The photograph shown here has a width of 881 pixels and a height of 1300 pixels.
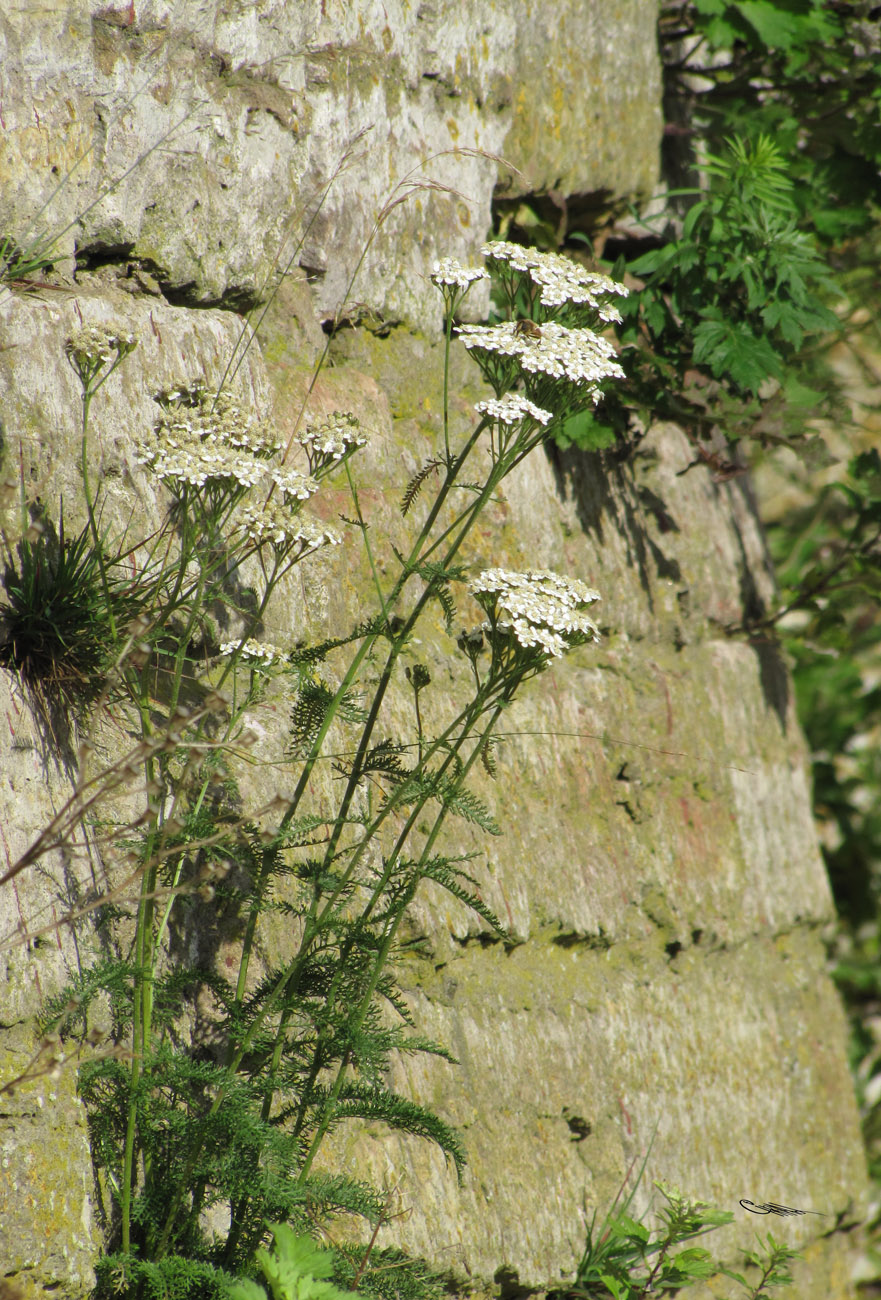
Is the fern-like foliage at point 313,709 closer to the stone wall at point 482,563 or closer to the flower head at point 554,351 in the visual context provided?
the stone wall at point 482,563

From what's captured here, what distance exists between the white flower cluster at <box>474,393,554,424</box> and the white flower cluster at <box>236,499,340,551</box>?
325 millimetres

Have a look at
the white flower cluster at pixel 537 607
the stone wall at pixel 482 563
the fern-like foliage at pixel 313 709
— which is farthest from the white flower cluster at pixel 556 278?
the fern-like foliage at pixel 313 709

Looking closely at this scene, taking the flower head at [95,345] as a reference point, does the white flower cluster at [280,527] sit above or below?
below

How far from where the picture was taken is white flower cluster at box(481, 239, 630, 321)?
1867mm

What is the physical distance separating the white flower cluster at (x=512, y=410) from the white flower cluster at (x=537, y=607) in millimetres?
256

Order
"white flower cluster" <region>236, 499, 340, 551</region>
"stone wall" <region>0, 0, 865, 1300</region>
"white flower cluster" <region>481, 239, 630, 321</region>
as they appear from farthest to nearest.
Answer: "stone wall" <region>0, 0, 865, 1300</region>
"white flower cluster" <region>481, 239, 630, 321</region>
"white flower cluster" <region>236, 499, 340, 551</region>

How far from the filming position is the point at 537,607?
1.77 meters

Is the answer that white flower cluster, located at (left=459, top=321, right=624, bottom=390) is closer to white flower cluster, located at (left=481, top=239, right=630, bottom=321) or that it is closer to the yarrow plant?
white flower cluster, located at (left=481, top=239, right=630, bottom=321)

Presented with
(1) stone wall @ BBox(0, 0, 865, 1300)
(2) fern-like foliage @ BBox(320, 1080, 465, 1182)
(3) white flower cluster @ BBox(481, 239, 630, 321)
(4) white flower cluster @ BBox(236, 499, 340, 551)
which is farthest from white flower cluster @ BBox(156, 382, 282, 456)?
(2) fern-like foliage @ BBox(320, 1080, 465, 1182)

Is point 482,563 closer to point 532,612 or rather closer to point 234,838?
point 532,612

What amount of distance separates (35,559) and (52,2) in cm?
108

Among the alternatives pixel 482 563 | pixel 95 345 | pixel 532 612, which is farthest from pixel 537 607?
pixel 482 563

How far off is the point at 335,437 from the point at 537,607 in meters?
0.46

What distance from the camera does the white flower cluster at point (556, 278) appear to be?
187 cm
